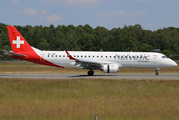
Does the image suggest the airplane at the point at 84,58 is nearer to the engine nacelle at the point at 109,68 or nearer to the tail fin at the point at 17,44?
the tail fin at the point at 17,44

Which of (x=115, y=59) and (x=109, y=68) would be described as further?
(x=115, y=59)

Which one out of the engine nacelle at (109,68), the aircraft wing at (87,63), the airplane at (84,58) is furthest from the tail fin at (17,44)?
the engine nacelle at (109,68)

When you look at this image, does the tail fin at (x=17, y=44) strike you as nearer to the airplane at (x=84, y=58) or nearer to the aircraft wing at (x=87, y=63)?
the airplane at (x=84, y=58)

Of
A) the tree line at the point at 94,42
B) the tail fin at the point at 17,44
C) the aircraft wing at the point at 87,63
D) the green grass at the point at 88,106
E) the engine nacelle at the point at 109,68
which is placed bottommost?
the green grass at the point at 88,106

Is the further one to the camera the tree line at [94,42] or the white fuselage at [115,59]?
the tree line at [94,42]

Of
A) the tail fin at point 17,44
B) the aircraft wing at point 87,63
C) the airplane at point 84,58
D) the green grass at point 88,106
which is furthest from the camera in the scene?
the tail fin at point 17,44

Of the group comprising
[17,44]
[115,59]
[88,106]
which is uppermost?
[17,44]

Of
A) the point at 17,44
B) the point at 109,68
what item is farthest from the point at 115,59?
the point at 17,44

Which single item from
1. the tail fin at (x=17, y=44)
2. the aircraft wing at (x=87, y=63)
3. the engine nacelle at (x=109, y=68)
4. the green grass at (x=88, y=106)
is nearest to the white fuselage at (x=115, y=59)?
the aircraft wing at (x=87, y=63)

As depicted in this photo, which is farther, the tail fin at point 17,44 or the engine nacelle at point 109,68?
the tail fin at point 17,44

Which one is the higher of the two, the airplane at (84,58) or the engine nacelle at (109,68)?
the airplane at (84,58)

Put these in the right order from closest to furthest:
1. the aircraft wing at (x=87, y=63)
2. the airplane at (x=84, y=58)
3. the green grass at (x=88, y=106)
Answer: the green grass at (x=88, y=106) → the aircraft wing at (x=87, y=63) → the airplane at (x=84, y=58)

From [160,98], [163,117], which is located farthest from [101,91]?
[163,117]

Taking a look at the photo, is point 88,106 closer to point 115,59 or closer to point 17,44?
point 115,59
